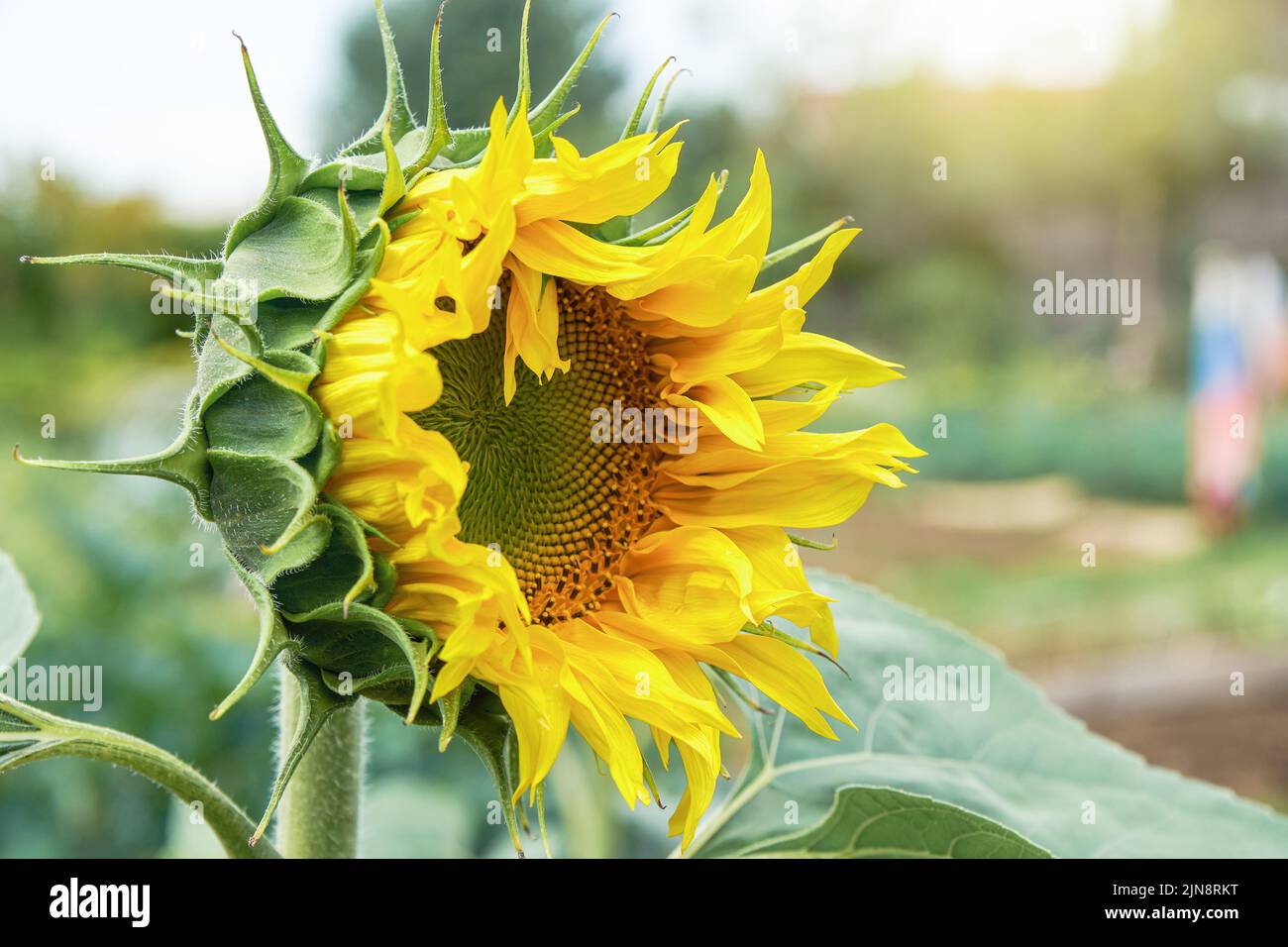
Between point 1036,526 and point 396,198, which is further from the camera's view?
point 1036,526

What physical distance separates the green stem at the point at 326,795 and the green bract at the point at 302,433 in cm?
16

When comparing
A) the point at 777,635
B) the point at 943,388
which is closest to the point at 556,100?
the point at 777,635

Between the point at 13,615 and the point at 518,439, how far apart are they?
0.54m

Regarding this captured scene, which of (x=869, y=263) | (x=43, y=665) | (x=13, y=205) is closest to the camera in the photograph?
(x=43, y=665)

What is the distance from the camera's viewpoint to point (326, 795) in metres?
1.12

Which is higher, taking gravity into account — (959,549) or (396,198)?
(396,198)

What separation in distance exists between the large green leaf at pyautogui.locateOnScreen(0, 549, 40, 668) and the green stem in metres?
0.26

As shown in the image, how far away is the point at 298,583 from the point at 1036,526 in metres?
8.46

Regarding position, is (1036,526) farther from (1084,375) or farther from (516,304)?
(516,304)

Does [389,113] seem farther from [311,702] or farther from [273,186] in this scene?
[311,702]

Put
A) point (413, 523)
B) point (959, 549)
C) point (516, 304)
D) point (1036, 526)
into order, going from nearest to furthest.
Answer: point (413, 523), point (516, 304), point (959, 549), point (1036, 526)

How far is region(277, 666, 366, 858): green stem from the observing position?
3.67 ft

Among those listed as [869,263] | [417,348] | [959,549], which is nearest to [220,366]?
[417,348]

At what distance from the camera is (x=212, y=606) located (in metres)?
4.13
